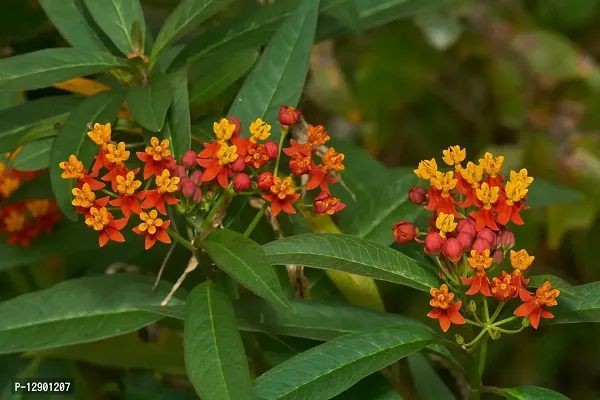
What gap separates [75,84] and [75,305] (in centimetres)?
38

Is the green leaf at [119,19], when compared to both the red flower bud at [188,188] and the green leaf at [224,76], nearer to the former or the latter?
the green leaf at [224,76]

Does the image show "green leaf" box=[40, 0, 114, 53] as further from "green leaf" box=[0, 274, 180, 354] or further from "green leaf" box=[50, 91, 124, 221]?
"green leaf" box=[0, 274, 180, 354]

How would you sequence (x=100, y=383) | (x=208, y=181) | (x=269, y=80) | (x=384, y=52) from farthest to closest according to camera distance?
(x=384, y=52)
(x=100, y=383)
(x=269, y=80)
(x=208, y=181)

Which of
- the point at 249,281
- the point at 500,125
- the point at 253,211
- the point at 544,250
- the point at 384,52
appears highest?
the point at 249,281

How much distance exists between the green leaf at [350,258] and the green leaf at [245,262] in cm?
2

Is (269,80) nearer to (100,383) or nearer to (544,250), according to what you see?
(100,383)

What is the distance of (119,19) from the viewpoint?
107 cm

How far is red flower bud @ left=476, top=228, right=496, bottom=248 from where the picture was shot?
0.84 m

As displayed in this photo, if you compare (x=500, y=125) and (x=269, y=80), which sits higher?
(x=269, y=80)

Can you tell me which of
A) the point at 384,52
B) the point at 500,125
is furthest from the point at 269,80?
the point at 500,125

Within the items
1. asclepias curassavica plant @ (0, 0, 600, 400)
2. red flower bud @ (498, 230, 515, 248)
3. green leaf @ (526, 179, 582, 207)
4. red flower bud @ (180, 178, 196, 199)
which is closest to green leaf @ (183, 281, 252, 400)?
asclepias curassavica plant @ (0, 0, 600, 400)

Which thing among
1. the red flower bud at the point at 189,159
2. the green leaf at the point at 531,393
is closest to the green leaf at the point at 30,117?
the red flower bud at the point at 189,159

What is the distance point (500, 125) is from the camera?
230 centimetres

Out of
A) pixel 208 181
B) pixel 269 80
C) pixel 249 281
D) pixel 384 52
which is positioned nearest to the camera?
pixel 249 281
